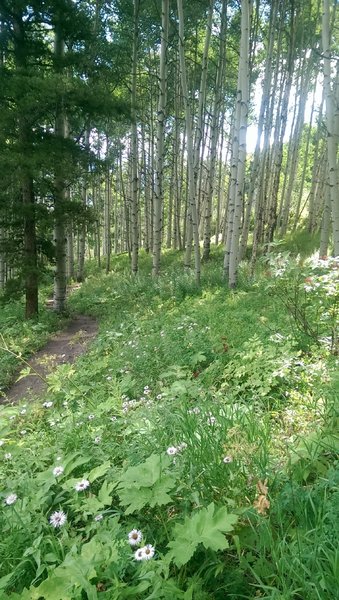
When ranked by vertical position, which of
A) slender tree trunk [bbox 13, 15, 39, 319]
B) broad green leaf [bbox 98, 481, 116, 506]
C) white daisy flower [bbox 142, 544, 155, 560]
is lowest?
broad green leaf [bbox 98, 481, 116, 506]

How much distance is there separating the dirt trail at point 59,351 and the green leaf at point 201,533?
462 centimetres

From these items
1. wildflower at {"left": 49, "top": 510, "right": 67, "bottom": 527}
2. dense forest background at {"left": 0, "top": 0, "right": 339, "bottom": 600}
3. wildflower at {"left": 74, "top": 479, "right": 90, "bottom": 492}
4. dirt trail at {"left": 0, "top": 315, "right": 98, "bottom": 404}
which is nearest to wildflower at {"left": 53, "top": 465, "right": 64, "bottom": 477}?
dense forest background at {"left": 0, "top": 0, "right": 339, "bottom": 600}

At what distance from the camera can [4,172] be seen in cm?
918

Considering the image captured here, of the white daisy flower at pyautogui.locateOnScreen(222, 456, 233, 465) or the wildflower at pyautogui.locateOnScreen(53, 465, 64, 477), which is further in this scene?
the wildflower at pyautogui.locateOnScreen(53, 465, 64, 477)

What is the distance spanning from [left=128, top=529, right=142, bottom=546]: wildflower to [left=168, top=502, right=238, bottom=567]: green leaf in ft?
0.48

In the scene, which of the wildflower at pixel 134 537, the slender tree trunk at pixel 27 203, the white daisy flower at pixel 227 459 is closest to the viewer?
the wildflower at pixel 134 537

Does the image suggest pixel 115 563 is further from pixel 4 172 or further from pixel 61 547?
pixel 4 172

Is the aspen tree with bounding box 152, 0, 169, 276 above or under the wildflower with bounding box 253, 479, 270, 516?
above

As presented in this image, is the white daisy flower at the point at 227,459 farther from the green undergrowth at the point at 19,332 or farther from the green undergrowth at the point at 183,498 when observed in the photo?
the green undergrowth at the point at 19,332

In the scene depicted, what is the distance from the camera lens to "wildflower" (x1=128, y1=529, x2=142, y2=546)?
5.10 ft

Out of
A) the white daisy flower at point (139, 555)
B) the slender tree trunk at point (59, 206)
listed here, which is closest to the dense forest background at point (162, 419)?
the white daisy flower at point (139, 555)

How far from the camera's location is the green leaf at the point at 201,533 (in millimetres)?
1439

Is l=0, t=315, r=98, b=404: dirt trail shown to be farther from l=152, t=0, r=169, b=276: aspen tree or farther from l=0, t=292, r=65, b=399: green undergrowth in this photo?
l=152, t=0, r=169, b=276: aspen tree

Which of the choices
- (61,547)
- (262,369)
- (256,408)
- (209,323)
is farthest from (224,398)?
(209,323)
